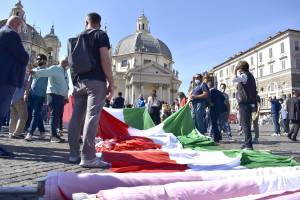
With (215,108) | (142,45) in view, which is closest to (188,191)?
(215,108)

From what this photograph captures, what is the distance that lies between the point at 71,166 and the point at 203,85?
5538 mm

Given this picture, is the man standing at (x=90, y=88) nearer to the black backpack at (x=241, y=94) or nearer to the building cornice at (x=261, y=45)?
the black backpack at (x=241, y=94)

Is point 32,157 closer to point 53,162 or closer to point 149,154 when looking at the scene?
point 53,162

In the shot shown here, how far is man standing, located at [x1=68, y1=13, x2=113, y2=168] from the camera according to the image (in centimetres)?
441

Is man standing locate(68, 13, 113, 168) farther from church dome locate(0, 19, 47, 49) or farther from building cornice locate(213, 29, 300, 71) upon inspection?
church dome locate(0, 19, 47, 49)

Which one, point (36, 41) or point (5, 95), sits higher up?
point (36, 41)

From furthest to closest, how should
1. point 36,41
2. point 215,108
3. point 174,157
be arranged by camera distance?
point 36,41 < point 215,108 < point 174,157

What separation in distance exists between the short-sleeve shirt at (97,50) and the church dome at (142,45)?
7498cm

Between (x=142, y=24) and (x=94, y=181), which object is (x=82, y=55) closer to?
(x=94, y=181)

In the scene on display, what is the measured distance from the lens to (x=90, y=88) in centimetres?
449

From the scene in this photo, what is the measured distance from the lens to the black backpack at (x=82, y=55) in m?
4.47

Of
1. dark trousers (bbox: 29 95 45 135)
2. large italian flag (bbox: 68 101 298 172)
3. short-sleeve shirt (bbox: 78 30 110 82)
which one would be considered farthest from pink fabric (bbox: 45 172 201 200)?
dark trousers (bbox: 29 95 45 135)

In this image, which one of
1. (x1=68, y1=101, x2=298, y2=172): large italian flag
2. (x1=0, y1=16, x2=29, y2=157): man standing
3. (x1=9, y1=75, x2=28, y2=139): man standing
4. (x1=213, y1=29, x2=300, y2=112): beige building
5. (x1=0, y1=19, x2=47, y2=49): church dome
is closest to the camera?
(x1=68, y1=101, x2=298, y2=172): large italian flag

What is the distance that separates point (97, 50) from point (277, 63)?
6671cm
